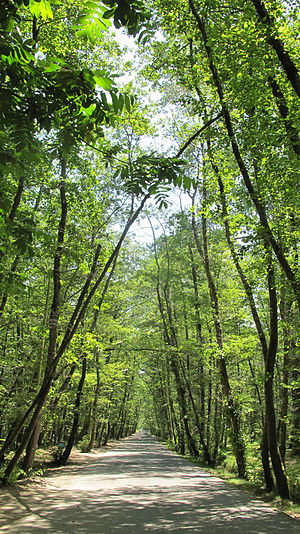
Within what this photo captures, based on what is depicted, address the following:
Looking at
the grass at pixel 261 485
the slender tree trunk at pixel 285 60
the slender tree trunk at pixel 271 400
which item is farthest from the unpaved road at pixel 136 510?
the slender tree trunk at pixel 285 60

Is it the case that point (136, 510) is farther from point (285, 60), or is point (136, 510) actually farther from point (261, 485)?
point (285, 60)

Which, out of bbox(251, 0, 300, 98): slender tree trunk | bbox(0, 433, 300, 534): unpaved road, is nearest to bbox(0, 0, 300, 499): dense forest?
bbox(251, 0, 300, 98): slender tree trunk

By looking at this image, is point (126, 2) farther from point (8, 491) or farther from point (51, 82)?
point (8, 491)

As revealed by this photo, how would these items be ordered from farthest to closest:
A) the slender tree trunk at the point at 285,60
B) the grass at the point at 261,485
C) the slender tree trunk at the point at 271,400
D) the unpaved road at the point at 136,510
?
the slender tree trunk at the point at 271,400, the grass at the point at 261,485, the unpaved road at the point at 136,510, the slender tree trunk at the point at 285,60

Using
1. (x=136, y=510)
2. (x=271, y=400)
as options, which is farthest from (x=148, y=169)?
(x=271, y=400)

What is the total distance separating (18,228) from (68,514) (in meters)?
5.48

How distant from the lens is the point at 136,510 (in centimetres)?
679

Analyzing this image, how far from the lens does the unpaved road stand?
554 cm

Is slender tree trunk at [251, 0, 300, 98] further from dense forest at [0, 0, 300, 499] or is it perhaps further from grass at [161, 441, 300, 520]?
grass at [161, 441, 300, 520]

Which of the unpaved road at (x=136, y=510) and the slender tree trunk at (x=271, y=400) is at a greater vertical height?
the slender tree trunk at (x=271, y=400)

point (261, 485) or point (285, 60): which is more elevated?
point (285, 60)

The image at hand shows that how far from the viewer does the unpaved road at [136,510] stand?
18.2 ft

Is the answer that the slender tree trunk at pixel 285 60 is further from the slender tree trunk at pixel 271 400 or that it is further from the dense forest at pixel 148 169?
the slender tree trunk at pixel 271 400

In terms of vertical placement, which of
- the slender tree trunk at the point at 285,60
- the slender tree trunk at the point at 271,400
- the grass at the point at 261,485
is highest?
the slender tree trunk at the point at 285,60
